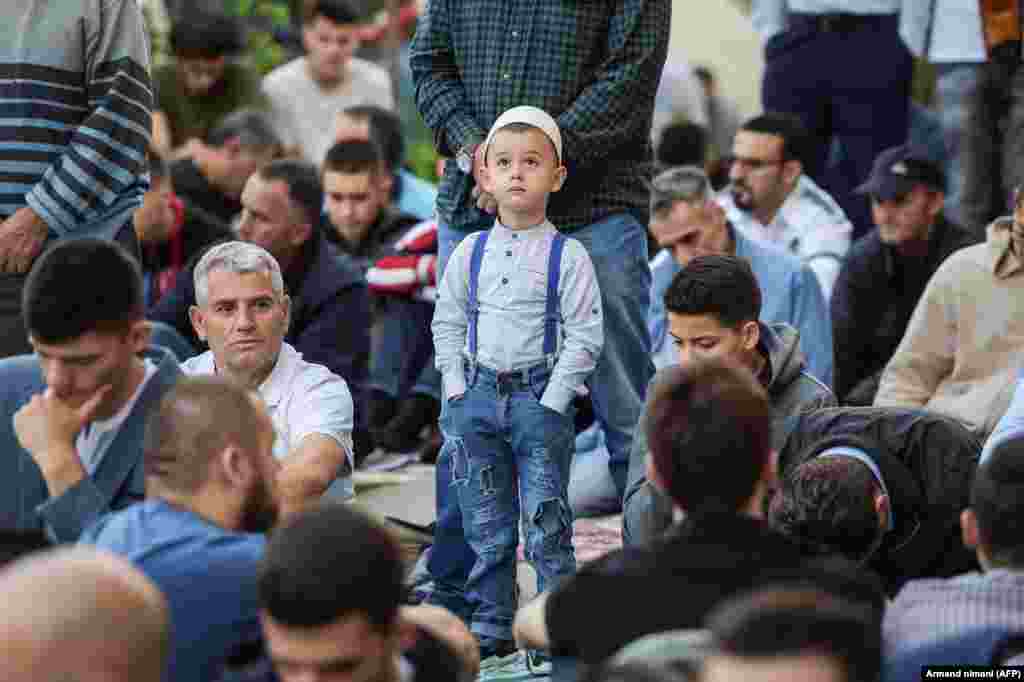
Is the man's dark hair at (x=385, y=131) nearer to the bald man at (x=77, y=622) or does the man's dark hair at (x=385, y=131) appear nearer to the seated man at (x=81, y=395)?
the seated man at (x=81, y=395)

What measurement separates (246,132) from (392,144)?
700 mm

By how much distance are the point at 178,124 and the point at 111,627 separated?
8.01m

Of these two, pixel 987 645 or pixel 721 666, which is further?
pixel 987 645

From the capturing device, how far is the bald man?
10.1ft

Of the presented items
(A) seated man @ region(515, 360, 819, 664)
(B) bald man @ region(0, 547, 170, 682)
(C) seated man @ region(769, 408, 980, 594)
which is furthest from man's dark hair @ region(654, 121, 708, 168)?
(B) bald man @ region(0, 547, 170, 682)

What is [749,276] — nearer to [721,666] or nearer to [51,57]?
[51,57]

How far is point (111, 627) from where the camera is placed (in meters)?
3.12

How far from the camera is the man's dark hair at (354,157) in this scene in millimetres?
8953

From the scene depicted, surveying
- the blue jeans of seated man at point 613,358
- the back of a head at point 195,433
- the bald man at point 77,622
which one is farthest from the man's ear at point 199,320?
the bald man at point 77,622

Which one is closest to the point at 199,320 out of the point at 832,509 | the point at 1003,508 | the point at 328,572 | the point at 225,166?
the point at 832,509

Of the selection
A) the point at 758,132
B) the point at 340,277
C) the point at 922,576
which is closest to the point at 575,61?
the point at 922,576

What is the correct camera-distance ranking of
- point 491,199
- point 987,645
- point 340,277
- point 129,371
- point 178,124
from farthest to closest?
point 178,124 → point 340,277 → point 491,199 → point 129,371 → point 987,645

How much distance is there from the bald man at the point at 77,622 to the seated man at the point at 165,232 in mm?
5326

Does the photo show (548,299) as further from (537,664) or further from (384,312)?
(384,312)
